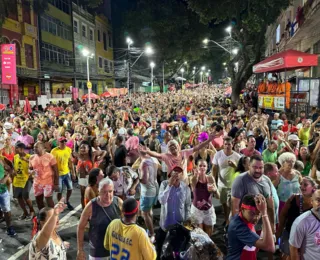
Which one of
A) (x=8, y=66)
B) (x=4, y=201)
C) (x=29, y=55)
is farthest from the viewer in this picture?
(x=29, y=55)

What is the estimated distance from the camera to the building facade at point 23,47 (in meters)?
23.5

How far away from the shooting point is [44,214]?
143 inches

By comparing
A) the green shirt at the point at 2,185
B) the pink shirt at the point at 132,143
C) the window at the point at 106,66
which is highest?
the window at the point at 106,66

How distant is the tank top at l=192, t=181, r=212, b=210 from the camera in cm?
520

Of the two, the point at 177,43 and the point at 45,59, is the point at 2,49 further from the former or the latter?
the point at 177,43

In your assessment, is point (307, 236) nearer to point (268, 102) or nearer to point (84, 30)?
point (268, 102)

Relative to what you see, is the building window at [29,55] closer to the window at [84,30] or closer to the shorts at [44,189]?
the window at [84,30]

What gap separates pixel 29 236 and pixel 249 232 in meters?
4.65

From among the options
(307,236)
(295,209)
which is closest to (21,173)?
(295,209)

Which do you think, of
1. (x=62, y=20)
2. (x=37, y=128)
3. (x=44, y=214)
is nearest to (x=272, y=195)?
(x=44, y=214)

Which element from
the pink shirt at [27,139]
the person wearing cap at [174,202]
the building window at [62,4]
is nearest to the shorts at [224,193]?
the person wearing cap at [174,202]

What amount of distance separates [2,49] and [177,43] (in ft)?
87.6

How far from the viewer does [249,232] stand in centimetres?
328

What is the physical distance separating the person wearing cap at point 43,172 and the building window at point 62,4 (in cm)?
2926
